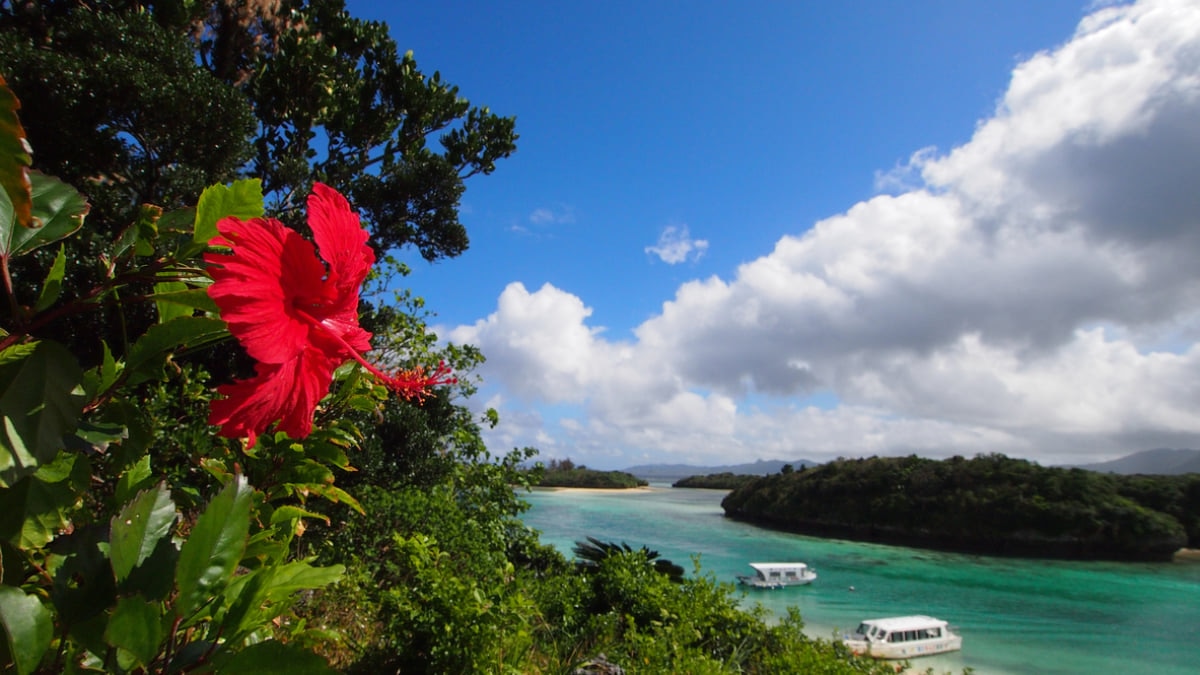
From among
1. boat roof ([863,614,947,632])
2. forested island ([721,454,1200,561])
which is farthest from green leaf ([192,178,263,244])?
forested island ([721,454,1200,561])

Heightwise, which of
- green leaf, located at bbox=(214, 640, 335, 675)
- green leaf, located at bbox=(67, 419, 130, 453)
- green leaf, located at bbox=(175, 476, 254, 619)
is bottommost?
green leaf, located at bbox=(214, 640, 335, 675)

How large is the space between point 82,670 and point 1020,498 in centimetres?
2367

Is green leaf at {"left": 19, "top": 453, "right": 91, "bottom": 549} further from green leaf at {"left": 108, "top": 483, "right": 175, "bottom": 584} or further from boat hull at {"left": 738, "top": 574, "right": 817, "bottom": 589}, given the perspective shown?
boat hull at {"left": 738, "top": 574, "right": 817, "bottom": 589}

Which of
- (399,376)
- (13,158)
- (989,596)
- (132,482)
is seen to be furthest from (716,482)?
(13,158)

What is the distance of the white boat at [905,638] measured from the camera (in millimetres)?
8906

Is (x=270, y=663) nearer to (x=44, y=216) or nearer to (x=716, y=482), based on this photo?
(x=44, y=216)

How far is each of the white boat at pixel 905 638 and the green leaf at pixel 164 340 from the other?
1020 centimetres

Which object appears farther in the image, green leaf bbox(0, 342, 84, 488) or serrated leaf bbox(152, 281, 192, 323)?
serrated leaf bbox(152, 281, 192, 323)

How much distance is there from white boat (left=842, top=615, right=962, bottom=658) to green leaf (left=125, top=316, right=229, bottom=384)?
10.2 meters

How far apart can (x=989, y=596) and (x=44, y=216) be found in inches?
681

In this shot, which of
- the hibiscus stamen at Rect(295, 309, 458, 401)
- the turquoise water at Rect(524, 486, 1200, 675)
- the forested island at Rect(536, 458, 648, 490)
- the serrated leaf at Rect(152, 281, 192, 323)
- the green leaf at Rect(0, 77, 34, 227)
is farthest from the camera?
the forested island at Rect(536, 458, 648, 490)

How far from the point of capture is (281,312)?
1.27ft

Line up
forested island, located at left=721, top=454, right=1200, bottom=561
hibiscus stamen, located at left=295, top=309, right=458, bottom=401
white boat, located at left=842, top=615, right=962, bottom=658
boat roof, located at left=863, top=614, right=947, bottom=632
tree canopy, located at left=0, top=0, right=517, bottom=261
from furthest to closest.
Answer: forested island, located at left=721, top=454, right=1200, bottom=561 → boat roof, located at left=863, top=614, right=947, bottom=632 → white boat, located at left=842, top=615, right=962, bottom=658 → tree canopy, located at left=0, top=0, right=517, bottom=261 → hibiscus stamen, located at left=295, top=309, right=458, bottom=401

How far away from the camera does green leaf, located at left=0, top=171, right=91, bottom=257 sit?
46 centimetres
